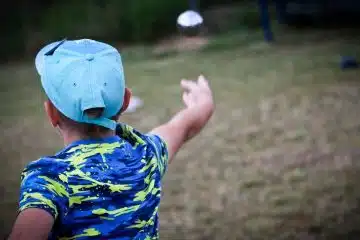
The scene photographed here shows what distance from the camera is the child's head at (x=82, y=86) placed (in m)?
0.51

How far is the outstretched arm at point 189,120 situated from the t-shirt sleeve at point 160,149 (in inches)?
0.5

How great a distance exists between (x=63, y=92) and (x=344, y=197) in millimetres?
1065

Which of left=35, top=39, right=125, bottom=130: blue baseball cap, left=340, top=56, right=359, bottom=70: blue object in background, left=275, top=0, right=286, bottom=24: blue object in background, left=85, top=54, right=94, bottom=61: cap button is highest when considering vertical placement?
left=85, top=54, right=94, bottom=61: cap button

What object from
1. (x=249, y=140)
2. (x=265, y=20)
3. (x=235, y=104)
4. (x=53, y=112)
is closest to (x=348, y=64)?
(x=235, y=104)

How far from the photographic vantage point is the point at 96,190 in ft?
1.66

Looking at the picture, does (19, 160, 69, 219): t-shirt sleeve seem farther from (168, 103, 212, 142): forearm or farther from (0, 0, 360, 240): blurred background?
(0, 0, 360, 240): blurred background

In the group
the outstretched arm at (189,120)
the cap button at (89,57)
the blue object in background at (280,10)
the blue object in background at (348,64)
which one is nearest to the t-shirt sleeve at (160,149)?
the outstretched arm at (189,120)

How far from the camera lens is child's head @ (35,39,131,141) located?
1.68 ft

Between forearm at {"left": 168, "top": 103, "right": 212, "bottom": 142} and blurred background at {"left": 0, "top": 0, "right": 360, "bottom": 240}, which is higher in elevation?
forearm at {"left": 168, "top": 103, "right": 212, "bottom": 142}

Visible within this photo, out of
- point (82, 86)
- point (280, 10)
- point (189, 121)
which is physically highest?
point (82, 86)

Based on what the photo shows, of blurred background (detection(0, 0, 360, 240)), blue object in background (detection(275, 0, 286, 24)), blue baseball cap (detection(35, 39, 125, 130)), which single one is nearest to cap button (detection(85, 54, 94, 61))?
blue baseball cap (detection(35, 39, 125, 130))

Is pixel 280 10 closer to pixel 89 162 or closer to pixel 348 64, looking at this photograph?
pixel 348 64

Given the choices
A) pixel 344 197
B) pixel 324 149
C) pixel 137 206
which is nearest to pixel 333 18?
pixel 324 149

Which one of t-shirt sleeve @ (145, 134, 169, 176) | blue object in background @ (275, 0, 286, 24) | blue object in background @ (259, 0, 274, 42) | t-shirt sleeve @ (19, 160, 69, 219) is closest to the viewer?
t-shirt sleeve @ (19, 160, 69, 219)
